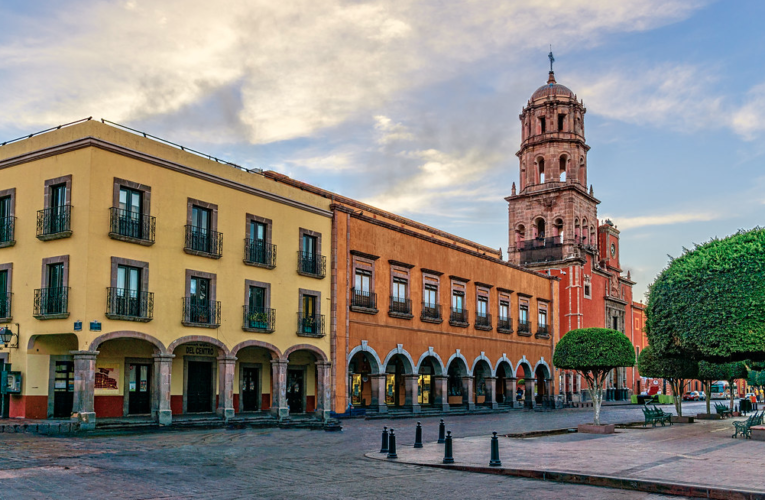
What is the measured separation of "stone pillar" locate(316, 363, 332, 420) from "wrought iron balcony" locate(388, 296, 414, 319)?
5.48 m

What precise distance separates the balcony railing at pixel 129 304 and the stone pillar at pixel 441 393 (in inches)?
775

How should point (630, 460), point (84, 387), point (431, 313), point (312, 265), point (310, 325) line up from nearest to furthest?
point (630, 460) < point (84, 387) < point (310, 325) < point (312, 265) < point (431, 313)

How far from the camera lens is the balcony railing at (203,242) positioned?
89.4 ft

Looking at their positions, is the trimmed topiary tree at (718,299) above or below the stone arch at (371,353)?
above

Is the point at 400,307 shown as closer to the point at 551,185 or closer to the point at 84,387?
the point at 84,387

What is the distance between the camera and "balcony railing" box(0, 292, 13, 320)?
25.5 meters

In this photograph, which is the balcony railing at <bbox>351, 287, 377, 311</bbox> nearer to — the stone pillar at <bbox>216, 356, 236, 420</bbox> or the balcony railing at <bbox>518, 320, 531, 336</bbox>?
the stone pillar at <bbox>216, 356, 236, 420</bbox>

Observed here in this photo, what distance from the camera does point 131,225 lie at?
25.2m

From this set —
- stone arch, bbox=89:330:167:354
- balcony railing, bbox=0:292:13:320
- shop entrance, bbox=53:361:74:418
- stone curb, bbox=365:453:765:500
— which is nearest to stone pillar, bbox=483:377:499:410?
stone arch, bbox=89:330:167:354

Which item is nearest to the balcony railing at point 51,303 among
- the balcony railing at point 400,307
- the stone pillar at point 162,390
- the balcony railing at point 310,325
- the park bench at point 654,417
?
the stone pillar at point 162,390

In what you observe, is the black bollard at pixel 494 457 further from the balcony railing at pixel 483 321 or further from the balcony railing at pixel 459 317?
the balcony railing at pixel 483 321

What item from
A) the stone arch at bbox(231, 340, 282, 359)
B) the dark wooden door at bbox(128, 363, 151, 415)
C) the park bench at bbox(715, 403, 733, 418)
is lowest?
the park bench at bbox(715, 403, 733, 418)

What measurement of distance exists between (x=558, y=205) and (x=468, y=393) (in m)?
26.7

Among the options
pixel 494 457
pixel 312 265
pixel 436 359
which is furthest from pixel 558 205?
pixel 494 457
